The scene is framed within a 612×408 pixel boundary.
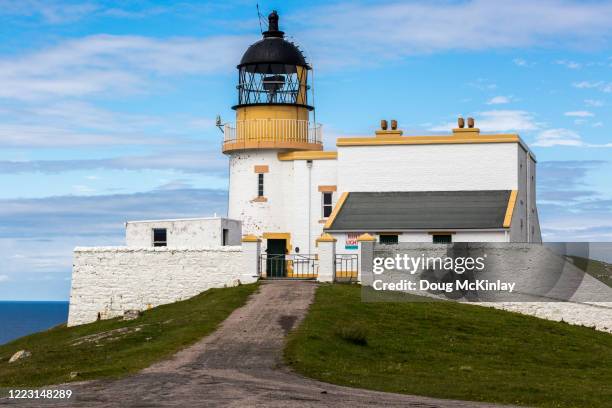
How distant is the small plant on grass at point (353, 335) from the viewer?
99.9 feet

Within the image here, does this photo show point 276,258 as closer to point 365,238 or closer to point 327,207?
point 327,207

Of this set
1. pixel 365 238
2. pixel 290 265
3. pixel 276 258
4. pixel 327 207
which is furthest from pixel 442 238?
pixel 276 258

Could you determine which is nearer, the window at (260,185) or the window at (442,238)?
the window at (442,238)

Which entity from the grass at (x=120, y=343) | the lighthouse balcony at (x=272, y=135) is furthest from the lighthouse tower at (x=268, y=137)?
the grass at (x=120, y=343)

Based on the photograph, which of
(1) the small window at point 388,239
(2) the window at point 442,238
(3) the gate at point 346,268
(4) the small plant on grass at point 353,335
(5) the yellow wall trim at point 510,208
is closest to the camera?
(4) the small plant on grass at point 353,335

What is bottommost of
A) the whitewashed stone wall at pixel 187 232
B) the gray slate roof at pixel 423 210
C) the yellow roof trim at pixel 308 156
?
the whitewashed stone wall at pixel 187 232

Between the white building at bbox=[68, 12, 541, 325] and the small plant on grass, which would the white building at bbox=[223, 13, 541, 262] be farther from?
the small plant on grass

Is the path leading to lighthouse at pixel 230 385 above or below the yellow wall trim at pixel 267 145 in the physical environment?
below

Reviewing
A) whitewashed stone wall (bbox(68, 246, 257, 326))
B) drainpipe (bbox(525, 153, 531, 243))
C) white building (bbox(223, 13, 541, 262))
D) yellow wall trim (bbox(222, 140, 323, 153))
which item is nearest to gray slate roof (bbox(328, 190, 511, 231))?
white building (bbox(223, 13, 541, 262))

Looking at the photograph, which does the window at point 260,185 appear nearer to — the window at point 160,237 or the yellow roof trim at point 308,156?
the yellow roof trim at point 308,156

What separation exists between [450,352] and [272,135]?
2109 centimetres

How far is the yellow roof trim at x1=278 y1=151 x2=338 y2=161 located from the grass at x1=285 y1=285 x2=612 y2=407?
421 inches

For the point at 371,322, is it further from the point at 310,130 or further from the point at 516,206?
the point at 310,130

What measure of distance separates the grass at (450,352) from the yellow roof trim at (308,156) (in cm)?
1070
